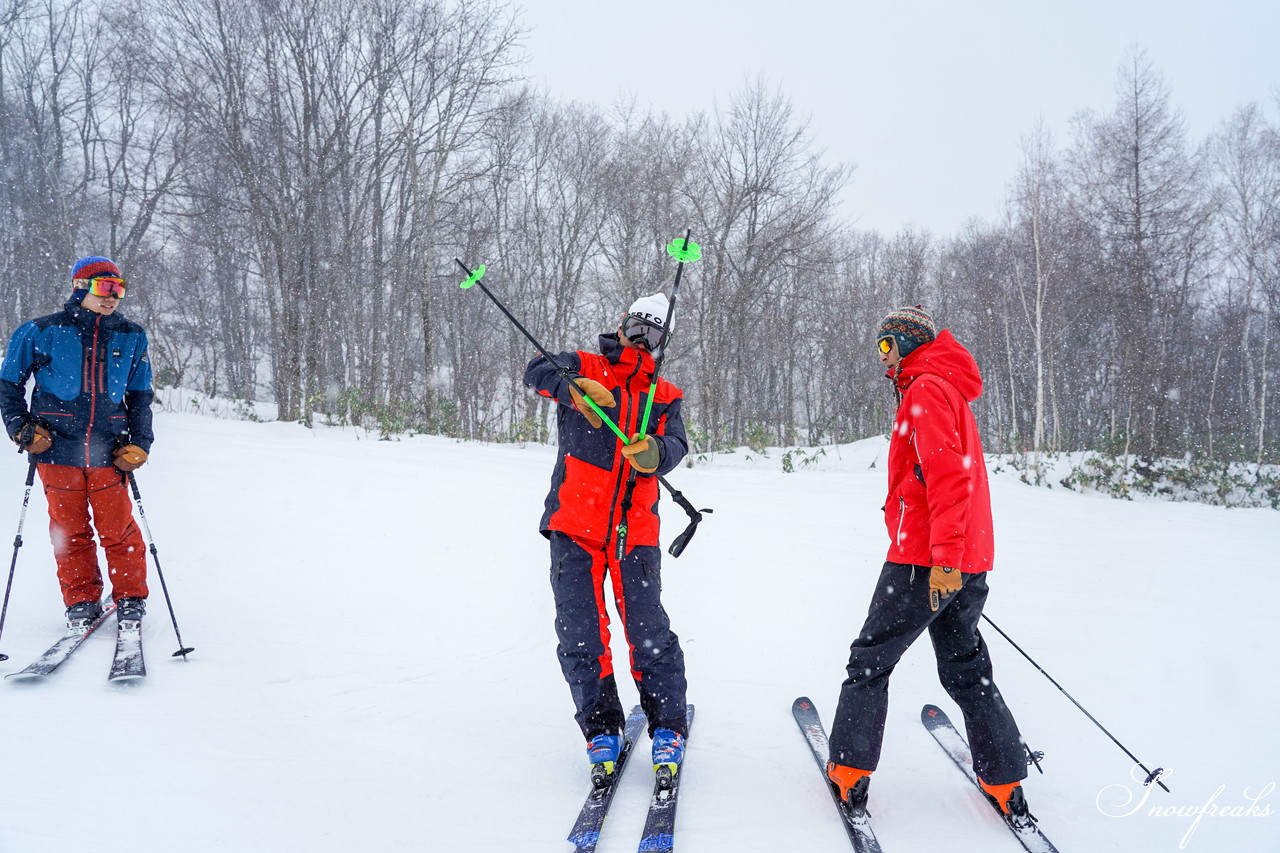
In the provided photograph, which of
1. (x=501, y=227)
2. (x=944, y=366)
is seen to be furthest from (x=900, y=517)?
(x=501, y=227)

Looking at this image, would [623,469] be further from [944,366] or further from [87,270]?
[87,270]

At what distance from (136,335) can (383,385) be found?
17208mm

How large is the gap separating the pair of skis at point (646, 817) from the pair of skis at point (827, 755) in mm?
622

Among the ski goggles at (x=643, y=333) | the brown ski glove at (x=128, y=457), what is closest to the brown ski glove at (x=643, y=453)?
the ski goggles at (x=643, y=333)

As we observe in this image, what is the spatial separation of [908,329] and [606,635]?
5.78ft

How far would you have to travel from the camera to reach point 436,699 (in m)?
3.47

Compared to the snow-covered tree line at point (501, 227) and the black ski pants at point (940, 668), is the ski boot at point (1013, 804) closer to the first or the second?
the black ski pants at point (940, 668)

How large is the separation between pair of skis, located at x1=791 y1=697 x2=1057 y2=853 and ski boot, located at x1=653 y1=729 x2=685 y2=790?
24.2 inches

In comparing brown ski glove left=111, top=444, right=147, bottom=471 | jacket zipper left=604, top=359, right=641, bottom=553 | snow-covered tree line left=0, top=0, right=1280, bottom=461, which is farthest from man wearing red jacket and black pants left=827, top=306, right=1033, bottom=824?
snow-covered tree line left=0, top=0, right=1280, bottom=461

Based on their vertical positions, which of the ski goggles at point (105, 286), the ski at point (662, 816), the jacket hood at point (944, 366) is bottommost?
the ski at point (662, 816)

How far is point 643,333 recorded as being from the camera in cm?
296

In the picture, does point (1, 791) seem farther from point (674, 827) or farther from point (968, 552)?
point (968, 552)

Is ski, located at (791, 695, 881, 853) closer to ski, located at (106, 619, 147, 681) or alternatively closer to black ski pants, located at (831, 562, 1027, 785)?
black ski pants, located at (831, 562, 1027, 785)

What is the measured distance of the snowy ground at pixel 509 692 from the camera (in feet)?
7.95
